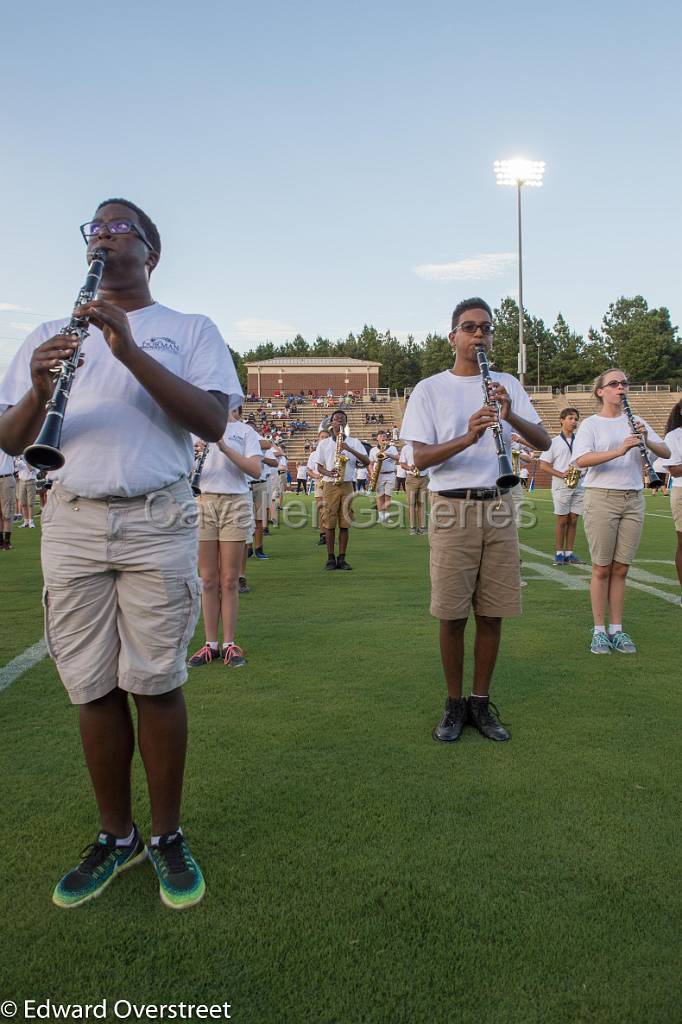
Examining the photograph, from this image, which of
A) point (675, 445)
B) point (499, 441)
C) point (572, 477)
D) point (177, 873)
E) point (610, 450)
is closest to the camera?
point (177, 873)

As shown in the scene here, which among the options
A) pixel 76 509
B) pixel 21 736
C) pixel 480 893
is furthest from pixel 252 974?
pixel 21 736

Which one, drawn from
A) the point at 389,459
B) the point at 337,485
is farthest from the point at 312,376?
the point at 337,485

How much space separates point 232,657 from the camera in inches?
227

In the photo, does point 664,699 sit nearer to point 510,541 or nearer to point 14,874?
point 510,541

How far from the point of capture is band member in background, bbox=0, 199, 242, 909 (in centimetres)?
259

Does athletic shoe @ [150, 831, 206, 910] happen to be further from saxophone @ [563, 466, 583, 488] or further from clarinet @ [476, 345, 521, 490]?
saxophone @ [563, 466, 583, 488]

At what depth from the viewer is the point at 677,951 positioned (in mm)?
2398

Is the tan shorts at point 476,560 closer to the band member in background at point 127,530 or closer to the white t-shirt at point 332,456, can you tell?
the band member in background at point 127,530

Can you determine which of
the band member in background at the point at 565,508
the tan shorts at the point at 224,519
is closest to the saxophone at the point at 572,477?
the band member in background at the point at 565,508

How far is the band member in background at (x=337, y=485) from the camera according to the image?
36.8ft

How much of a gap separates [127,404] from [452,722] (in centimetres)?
264

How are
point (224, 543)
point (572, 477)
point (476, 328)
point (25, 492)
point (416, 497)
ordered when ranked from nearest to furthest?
point (476, 328) < point (224, 543) < point (572, 477) < point (416, 497) < point (25, 492)

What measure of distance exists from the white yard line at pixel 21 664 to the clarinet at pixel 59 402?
3342 millimetres

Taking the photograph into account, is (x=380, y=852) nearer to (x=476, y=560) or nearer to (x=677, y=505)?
(x=476, y=560)
